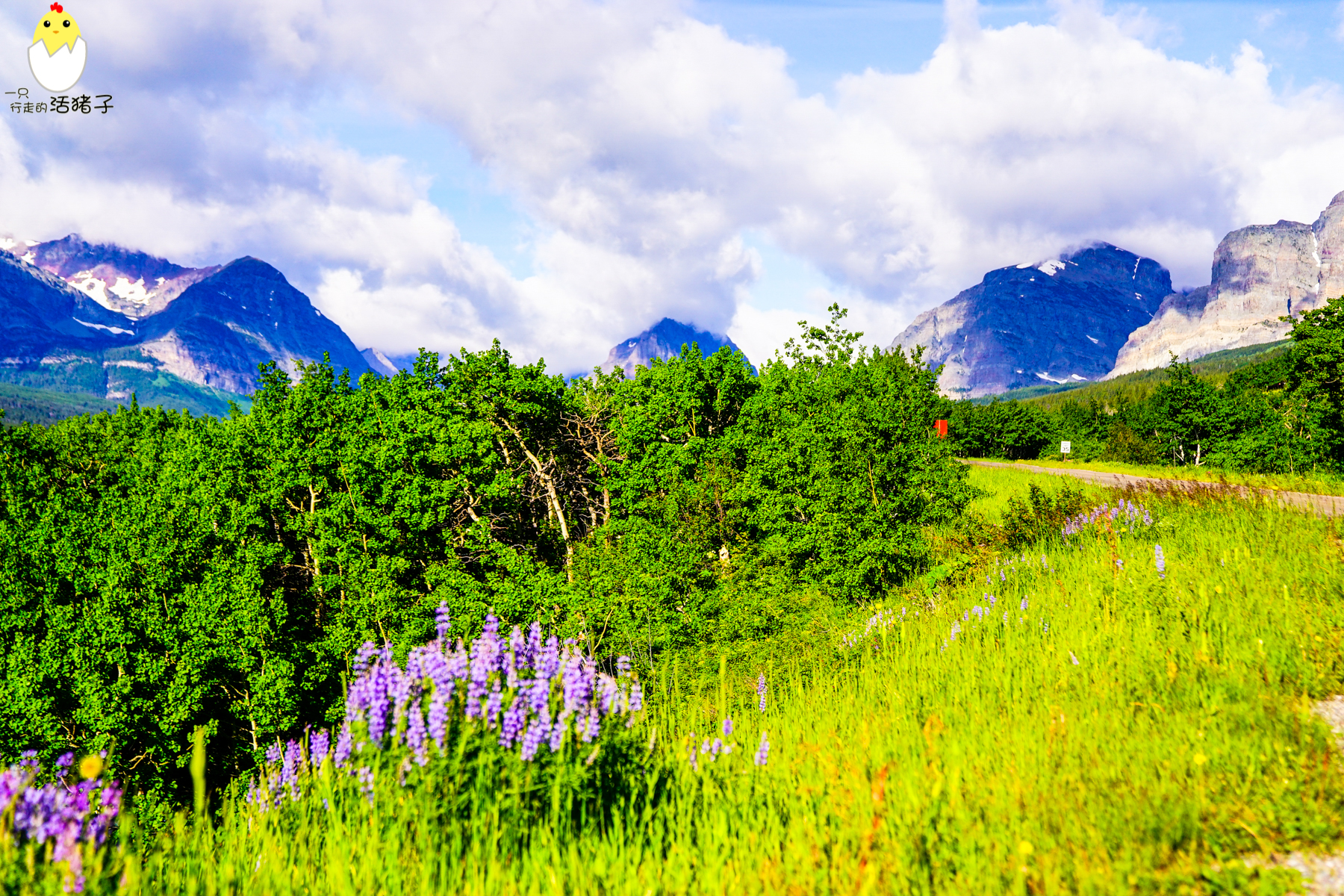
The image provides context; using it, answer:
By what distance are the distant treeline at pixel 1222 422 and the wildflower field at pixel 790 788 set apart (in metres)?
11.8

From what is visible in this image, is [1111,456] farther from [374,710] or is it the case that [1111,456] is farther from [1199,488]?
[374,710]

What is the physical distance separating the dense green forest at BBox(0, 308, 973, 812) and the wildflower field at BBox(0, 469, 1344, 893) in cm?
1306

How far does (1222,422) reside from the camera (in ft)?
208

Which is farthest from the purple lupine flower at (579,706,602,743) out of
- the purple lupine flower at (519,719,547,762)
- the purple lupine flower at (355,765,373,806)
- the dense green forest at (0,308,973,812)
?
the dense green forest at (0,308,973,812)

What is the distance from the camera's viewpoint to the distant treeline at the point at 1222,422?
98.2 ft

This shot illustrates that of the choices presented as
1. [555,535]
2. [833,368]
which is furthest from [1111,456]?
[555,535]

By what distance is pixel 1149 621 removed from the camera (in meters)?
5.67

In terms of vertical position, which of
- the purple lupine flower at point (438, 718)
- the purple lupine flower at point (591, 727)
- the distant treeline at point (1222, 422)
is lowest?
the purple lupine flower at point (591, 727)

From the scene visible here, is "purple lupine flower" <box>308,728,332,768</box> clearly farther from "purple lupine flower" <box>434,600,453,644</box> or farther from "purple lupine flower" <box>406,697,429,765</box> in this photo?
"purple lupine flower" <box>406,697,429,765</box>

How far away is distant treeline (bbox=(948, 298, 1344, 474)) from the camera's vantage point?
98.2 ft

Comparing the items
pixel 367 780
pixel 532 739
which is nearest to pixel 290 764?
pixel 367 780

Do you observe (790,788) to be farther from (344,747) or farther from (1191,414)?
(1191,414)

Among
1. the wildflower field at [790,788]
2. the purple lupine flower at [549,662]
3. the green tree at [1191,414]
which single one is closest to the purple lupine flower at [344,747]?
the wildflower field at [790,788]

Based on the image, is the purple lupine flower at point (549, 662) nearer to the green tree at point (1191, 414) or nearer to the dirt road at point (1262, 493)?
the dirt road at point (1262, 493)
